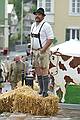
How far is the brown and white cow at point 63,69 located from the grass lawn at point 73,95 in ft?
5.60

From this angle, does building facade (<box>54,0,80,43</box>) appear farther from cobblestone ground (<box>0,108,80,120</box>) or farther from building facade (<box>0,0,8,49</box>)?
cobblestone ground (<box>0,108,80,120</box>)

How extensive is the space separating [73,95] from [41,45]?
1919 mm

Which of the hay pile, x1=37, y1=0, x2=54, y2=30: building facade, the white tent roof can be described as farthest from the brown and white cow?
x1=37, y1=0, x2=54, y2=30: building facade

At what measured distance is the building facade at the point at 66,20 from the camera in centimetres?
4391

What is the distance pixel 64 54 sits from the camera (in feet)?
39.7

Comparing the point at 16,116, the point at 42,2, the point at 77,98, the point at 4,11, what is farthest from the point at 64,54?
the point at 42,2

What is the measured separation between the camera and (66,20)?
146ft

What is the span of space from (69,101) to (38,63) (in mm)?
1829

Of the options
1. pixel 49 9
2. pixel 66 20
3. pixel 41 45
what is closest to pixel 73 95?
pixel 41 45

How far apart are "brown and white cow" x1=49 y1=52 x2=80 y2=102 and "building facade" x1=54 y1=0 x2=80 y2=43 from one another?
104ft

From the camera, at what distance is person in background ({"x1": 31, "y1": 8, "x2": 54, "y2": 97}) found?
8.34 metres

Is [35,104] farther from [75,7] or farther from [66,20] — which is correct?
[75,7]

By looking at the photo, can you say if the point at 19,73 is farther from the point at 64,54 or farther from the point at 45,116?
the point at 45,116

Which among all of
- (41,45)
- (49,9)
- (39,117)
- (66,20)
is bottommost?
(39,117)
